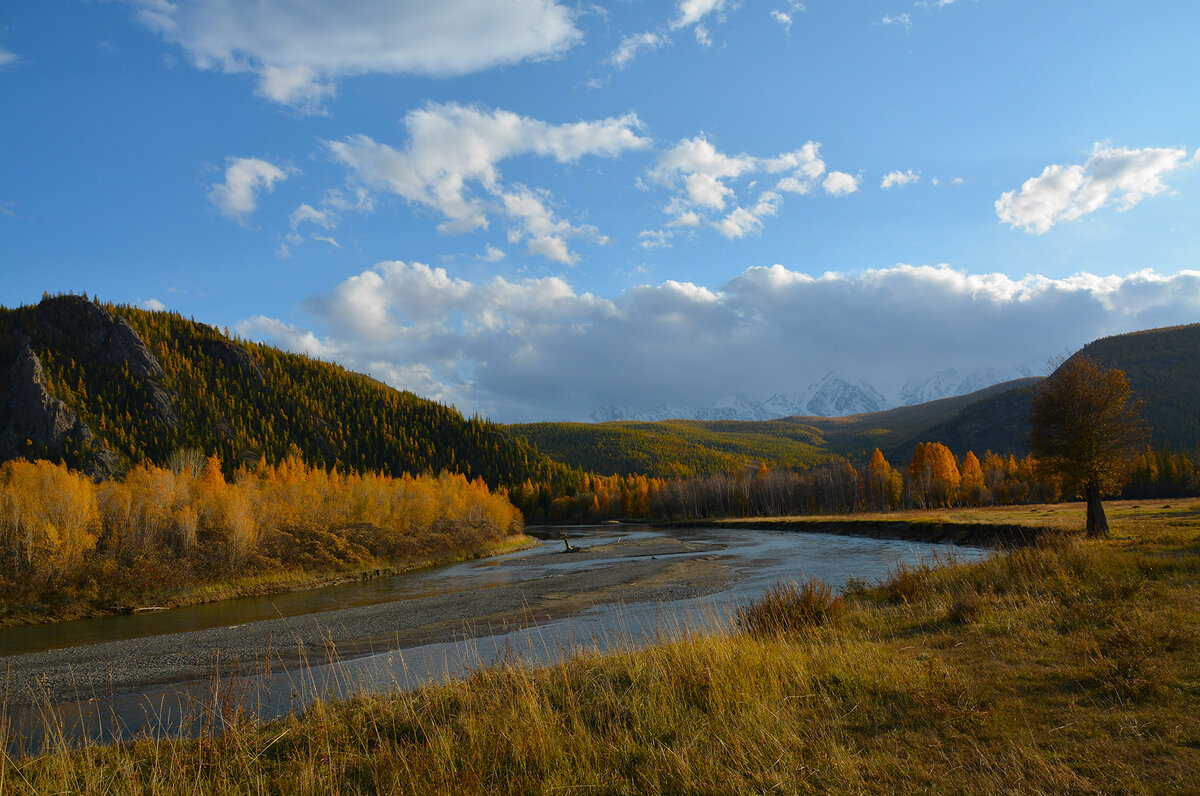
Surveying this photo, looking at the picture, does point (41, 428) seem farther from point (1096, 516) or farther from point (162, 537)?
point (1096, 516)

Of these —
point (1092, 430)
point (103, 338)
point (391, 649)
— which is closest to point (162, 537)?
point (391, 649)

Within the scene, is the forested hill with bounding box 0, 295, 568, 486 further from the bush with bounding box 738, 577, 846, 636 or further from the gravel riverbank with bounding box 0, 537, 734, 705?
the bush with bounding box 738, 577, 846, 636

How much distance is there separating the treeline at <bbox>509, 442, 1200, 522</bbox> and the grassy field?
90754 millimetres

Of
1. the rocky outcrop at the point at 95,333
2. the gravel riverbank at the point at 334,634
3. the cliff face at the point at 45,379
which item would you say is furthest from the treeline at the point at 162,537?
the rocky outcrop at the point at 95,333

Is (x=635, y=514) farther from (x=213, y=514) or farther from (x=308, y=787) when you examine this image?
(x=308, y=787)

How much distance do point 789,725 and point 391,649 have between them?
19.3m

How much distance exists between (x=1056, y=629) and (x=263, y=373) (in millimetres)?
226754

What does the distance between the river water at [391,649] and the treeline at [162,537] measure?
4.05 meters

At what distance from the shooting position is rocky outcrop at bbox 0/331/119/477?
125 meters

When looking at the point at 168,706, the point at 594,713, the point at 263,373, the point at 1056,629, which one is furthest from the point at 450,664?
the point at 263,373

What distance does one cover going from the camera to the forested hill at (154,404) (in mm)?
130250

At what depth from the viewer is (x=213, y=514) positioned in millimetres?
49312

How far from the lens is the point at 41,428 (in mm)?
128125

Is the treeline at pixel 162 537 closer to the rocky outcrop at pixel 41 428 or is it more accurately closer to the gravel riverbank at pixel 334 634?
the gravel riverbank at pixel 334 634
